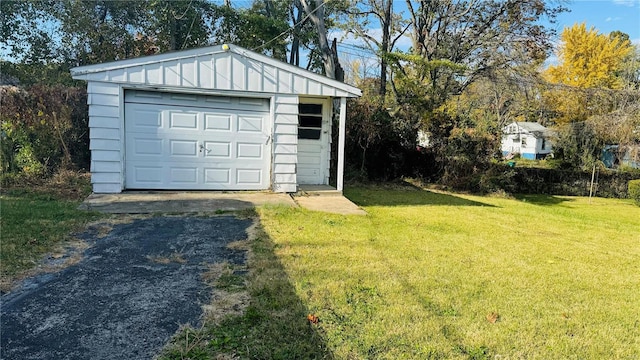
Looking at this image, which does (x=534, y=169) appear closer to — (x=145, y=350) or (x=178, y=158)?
(x=178, y=158)

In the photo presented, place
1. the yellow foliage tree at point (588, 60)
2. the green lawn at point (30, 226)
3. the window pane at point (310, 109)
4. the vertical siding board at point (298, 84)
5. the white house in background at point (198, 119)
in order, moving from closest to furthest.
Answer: the green lawn at point (30, 226) < the white house in background at point (198, 119) < the vertical siding board at point (298, 84) < the window pane at point (310, 109) < the yellow foliage tree at point (588, 60)

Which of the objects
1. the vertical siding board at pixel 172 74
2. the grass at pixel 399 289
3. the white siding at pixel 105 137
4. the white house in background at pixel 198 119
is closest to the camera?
the grass at pixel 399 289

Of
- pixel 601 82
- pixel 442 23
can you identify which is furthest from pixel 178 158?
pixel 601 82

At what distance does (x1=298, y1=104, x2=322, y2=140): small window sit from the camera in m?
9.13

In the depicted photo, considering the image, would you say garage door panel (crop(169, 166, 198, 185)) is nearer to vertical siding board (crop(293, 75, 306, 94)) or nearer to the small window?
vertical siding board (crop(293, 75, 306, 94))

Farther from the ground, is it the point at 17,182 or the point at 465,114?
the point at 465,114

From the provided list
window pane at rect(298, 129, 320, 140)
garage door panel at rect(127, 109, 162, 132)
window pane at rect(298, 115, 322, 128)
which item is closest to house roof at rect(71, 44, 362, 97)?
garage door panel at rect(127, 109, 162, 132)

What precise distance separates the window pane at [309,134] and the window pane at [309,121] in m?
0.12

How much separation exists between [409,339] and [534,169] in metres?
14.2

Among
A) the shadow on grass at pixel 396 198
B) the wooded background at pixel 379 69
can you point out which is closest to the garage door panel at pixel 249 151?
the shadow on grass at pixel 396 198

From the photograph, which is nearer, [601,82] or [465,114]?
[465,114]

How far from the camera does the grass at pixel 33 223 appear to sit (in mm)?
3721

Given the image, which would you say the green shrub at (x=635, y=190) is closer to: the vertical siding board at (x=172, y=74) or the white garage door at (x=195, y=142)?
the white garage door at (x=195, y=142)

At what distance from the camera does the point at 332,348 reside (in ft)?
8.14
